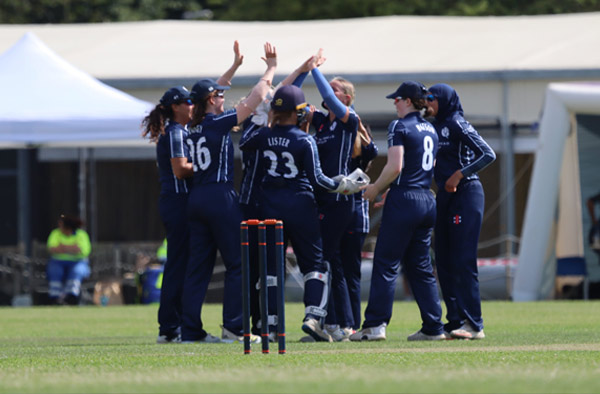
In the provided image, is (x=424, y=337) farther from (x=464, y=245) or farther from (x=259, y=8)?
(x=259, y=8)

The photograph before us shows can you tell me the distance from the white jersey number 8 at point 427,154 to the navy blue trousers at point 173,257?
1939 millimetres

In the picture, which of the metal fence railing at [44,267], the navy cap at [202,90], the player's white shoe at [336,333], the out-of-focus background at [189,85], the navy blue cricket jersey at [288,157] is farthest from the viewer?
the metal fence railing at [44,267]

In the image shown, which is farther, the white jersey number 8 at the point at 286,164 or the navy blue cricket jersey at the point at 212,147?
the navy blue cricket jersey at the point at 212,147

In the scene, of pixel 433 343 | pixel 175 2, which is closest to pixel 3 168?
pixel 433 343

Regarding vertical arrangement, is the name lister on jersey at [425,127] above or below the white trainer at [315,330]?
above

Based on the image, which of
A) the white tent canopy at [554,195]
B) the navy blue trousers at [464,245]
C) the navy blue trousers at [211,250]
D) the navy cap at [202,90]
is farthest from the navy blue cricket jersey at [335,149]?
the white tent canopy at [554,195]

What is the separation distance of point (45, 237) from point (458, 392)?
1868cm

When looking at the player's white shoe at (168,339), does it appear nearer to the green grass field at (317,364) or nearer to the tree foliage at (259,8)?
the green grass field at (317,364)

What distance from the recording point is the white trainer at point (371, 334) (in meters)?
10.5

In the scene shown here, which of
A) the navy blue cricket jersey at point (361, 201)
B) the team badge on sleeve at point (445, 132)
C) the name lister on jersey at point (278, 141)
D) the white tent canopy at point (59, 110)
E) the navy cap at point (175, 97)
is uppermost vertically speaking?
the white tent canopy at point (59, 110)

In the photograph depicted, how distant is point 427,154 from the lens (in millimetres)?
10469

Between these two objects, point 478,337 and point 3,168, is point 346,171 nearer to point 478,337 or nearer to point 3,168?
point 478,337

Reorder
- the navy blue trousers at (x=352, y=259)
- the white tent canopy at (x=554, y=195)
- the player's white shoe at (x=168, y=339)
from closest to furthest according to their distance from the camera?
1. the player's white shoe at (x=168, y=339)
2. the navy blue trousers at (x=352, y=259)
3. the white tent canopy at (x=554, y=195)

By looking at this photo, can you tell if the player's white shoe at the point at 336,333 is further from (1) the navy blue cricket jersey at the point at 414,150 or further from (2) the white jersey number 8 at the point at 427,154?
(2) the white jersey number 8 at the point at 427,154
